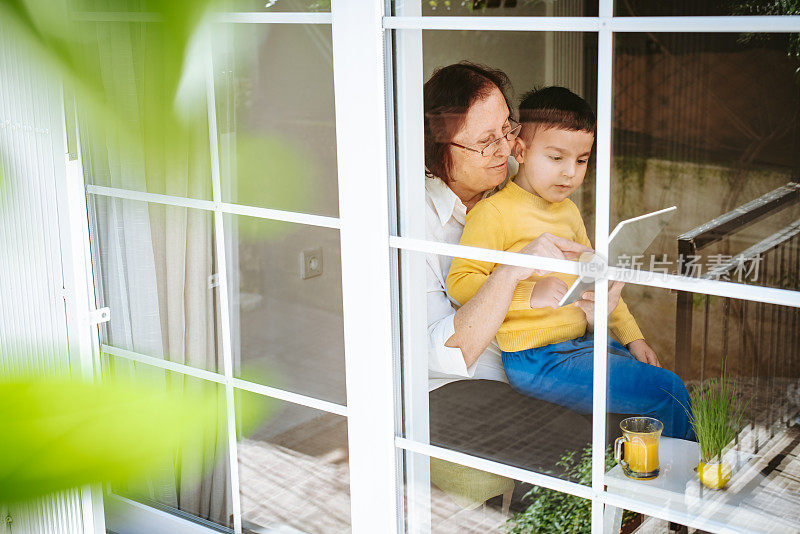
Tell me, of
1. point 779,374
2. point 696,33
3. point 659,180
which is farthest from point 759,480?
point 696,33

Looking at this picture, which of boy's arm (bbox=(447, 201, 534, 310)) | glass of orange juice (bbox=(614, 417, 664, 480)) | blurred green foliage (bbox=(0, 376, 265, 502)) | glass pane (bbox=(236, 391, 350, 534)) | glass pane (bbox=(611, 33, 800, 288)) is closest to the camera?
blurred green foliage (bbox=(0, 376, 265, 502))

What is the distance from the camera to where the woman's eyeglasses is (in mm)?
1772

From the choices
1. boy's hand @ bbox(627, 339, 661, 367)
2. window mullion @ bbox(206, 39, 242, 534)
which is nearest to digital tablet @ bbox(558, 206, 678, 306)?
boy's hand @ bbox(627, 339, 661, 367)

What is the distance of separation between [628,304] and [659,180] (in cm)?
29

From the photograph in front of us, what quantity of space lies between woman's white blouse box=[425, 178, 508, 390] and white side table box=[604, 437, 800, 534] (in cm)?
37

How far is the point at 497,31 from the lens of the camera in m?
1.74

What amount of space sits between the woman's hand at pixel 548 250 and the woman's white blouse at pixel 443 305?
0.17m

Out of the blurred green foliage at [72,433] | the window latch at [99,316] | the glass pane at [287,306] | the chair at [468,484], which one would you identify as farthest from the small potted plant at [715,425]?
the window latch at [99,316]

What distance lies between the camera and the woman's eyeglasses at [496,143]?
5.82 feet

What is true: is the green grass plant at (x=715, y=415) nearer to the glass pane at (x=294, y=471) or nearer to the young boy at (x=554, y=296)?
the young boy at (x=554, y=296)

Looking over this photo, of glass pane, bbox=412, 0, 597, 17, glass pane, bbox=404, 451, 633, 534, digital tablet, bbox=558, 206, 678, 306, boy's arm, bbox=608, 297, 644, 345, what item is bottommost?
glass pane, bbox=404, 451, 633, 534

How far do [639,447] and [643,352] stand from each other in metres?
0.22

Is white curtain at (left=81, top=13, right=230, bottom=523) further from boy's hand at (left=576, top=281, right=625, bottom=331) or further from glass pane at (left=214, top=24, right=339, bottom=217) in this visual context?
boy's hand at (left=576, top=281, right=625, bottom=331)

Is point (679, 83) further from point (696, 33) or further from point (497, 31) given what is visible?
point (497, 31)
